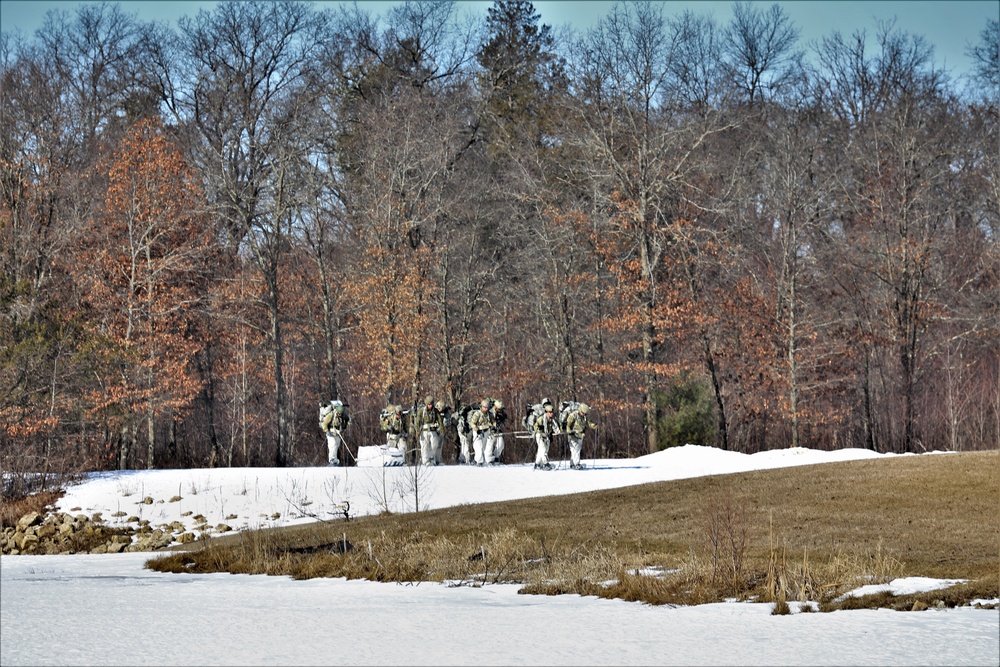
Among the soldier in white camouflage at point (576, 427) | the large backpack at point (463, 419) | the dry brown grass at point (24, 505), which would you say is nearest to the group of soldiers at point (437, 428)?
the large backpack at point (463, 419)

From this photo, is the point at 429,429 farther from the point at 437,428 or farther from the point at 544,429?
the point at 544,429

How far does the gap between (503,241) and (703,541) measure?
25063 millimetres

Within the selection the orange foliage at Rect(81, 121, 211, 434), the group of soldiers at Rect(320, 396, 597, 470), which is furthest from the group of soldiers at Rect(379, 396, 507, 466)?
the orange foliage at Rect(81, 121, 211, 434)

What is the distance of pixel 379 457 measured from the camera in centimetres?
2983

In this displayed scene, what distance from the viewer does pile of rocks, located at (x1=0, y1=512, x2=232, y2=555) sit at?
2034 cm

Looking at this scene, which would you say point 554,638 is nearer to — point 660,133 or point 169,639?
point 169,639

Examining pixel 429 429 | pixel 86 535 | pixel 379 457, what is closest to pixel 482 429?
pixel 429 429

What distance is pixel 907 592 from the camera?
12055 millimetres

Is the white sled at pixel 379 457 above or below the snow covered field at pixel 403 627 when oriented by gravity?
above

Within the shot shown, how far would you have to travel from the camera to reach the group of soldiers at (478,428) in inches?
1115

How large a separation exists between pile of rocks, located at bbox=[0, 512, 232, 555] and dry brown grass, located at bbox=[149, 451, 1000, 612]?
2.20 meters

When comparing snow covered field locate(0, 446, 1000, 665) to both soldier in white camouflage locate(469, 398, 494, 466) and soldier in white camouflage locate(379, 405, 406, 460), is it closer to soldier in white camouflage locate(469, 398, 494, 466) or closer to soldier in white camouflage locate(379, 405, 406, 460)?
soldier in white camouflage locate(379, 405, 406, 460)

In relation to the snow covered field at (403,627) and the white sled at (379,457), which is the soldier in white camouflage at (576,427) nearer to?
the white sled at (379,457)

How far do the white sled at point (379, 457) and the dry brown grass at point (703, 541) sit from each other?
7.11m
